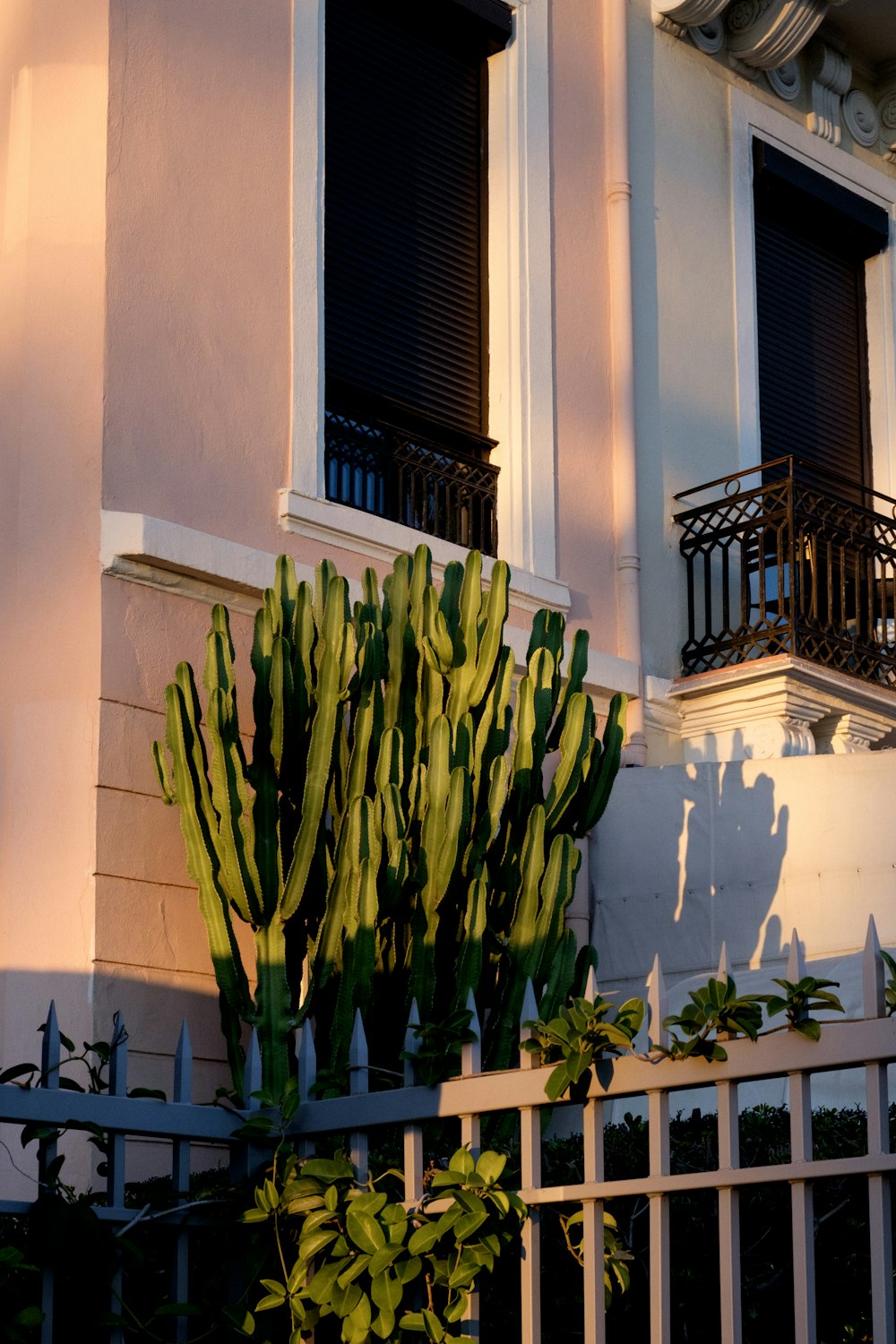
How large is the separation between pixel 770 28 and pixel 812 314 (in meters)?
1.68

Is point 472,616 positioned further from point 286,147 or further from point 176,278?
point 286,147

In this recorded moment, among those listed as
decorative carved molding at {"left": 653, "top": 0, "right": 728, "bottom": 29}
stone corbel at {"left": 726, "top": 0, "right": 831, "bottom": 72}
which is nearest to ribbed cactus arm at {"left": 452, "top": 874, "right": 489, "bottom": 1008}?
decorative carved molding at {"left": 653, "top": 0, "right": 728, "bottom": 29}

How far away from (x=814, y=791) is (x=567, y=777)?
2314mm

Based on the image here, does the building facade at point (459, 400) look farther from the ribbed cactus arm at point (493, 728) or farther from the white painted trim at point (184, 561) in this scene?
the ribbed cactus arm at point (493, 728)

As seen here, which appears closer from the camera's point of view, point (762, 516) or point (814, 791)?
point (814, 791)

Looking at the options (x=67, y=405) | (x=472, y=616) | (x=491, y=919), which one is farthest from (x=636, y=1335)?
(x=67, y=405)

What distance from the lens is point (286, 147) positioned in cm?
918

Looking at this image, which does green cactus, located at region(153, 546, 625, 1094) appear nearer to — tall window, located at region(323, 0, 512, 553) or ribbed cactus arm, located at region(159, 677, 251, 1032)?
ribbed cactus arm, located at region(159, 677, 251, 1032)

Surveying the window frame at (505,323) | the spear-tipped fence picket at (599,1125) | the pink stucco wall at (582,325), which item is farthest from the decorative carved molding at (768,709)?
the spear-tipped fence picket at (599,1125)

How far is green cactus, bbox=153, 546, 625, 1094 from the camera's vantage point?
688cm

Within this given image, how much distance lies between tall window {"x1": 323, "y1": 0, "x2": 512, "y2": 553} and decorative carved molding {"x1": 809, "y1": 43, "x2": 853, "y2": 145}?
9.11ft

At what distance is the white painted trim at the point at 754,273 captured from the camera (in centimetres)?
1147

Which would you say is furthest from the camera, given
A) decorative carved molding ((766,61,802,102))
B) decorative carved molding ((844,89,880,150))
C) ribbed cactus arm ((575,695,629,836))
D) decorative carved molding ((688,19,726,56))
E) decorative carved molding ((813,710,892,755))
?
decorative carved molding ((844,89,880,150))

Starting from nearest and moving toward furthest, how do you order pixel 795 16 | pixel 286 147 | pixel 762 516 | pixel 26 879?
pixel 26 879 < pixel 286 147 < pixel 762 516 < pixel 795 16
